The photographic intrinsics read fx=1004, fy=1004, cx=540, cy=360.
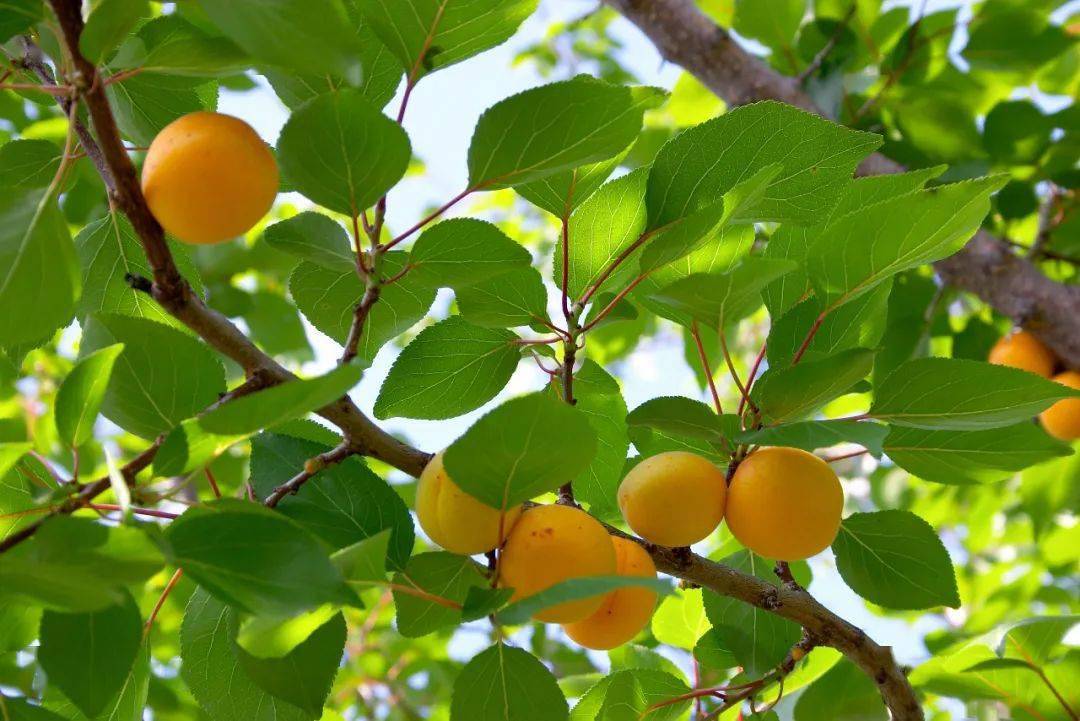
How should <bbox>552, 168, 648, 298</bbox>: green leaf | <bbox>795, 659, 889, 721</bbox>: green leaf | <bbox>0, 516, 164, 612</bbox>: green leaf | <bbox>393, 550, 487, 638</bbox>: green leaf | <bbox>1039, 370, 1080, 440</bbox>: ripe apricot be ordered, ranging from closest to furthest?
1. <bbox>0, 516, 164, 612</bbox>: green leaf
2. <bbox>393, 550, 487, 638</bbox>: green leaf
3. <bbox>552, 168, 648, 298</bbox>: green leaf
4. <bbox>795, 659, 889, 721</bbox>: green leaf
5. <bbox>1039, 370, 1080, 440</bbox>: ripe apricot

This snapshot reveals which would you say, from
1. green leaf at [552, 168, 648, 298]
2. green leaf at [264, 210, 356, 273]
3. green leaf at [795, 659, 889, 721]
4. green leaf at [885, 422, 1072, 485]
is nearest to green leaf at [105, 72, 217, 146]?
green leaf at [264, 210, 356, 273]

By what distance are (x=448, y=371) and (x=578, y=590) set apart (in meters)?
0.42

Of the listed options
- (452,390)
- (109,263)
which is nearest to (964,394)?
(452,390)

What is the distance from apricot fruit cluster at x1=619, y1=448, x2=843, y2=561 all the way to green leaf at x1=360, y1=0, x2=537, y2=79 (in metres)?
0.37

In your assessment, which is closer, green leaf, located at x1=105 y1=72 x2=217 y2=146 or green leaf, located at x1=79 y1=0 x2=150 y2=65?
green leaf, located at x1=79 y1=0 x2=150 y2=65

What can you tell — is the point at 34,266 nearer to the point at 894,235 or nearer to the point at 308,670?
the point at 308,670

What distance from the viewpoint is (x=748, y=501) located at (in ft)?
2.64

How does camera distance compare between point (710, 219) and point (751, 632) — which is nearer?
point (710, 219)

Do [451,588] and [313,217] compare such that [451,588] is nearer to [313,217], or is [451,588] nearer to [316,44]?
[313,217]

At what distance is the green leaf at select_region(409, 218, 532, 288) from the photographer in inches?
30.6

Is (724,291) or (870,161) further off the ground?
(870,161)

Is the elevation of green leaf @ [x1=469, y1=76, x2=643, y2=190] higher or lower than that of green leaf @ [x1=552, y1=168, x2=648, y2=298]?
lower

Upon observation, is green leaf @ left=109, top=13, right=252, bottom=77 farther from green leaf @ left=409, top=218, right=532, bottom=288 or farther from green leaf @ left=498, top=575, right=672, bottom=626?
green leaf @ left=498, top=575, right=672, bottom=626

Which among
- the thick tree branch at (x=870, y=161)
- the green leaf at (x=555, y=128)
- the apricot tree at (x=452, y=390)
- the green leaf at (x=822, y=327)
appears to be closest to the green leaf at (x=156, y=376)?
the apricot tree at (x=452, y=390)
